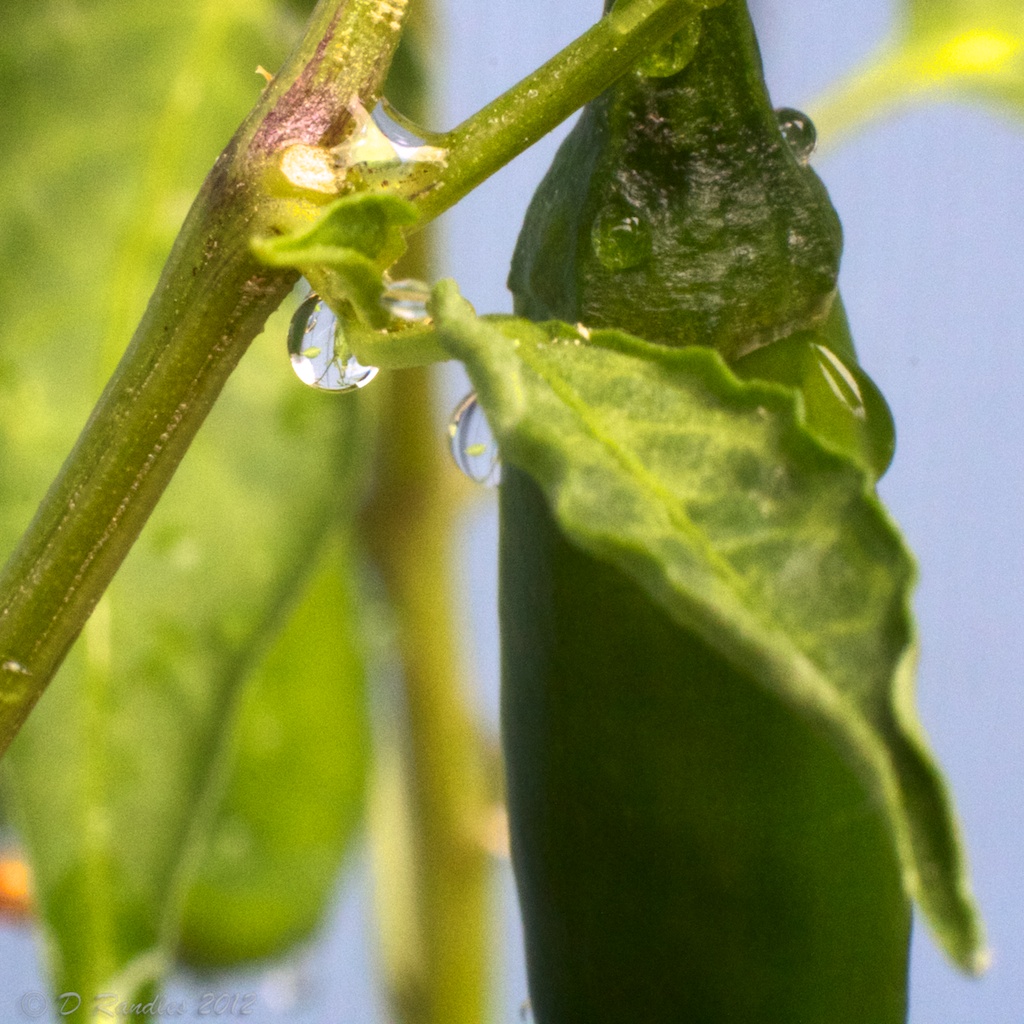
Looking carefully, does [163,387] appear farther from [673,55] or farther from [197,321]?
[673,55]

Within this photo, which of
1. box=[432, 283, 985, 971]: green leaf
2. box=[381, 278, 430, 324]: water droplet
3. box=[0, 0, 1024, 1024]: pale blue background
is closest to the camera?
box=[432, 283, 985, 971]: green leaf

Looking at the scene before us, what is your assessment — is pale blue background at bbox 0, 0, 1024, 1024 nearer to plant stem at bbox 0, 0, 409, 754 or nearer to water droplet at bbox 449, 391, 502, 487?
water droplet at bbox 449, 391, 502, 487

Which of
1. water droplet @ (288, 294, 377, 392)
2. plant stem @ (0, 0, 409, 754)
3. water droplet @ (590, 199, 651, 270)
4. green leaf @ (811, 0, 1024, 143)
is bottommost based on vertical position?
plant stem @ (0, 0, 409, 754)

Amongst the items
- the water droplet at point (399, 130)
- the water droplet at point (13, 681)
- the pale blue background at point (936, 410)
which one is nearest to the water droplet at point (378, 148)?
the water droplet at point (399, 130)

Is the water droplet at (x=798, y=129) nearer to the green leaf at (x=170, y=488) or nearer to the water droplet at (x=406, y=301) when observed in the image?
the water droplet at (x=406, y=301)

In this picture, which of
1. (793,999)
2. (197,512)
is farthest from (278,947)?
(793,999)

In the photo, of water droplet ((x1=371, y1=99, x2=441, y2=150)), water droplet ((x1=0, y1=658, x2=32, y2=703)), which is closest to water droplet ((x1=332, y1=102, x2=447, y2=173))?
water droplet ((x1=371, y1=99, x2=441, y2=150))

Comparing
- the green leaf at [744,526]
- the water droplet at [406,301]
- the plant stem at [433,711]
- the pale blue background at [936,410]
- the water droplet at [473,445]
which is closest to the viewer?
the green leaf at [744,526]
